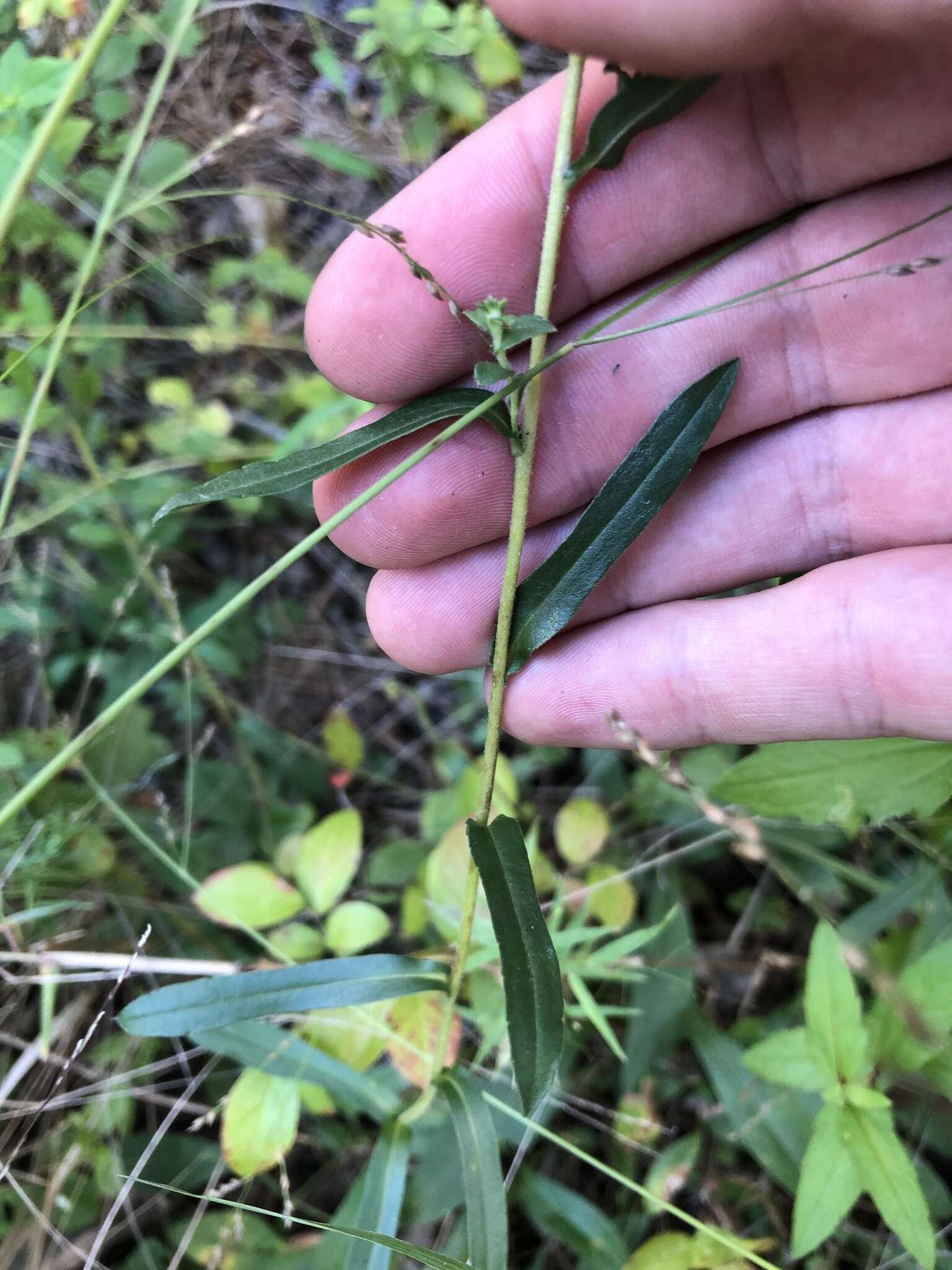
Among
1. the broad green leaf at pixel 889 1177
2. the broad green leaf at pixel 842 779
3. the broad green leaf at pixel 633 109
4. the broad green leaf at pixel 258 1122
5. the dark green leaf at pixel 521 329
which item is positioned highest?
the broad green leaf at pixel 633 109

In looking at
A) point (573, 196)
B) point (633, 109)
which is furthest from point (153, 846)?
point (633, 109)

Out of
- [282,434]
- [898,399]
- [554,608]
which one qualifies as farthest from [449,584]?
[282,434]

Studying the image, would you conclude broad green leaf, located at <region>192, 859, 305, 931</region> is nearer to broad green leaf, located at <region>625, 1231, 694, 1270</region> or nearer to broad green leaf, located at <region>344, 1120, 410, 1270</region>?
broad green leaf, located at <region>344, 1120, 410, 1270</region>

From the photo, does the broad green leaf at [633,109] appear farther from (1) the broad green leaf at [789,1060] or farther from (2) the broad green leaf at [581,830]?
(1) the broad green leaf at [789,1060]

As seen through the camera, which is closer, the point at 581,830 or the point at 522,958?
the point at 522,958

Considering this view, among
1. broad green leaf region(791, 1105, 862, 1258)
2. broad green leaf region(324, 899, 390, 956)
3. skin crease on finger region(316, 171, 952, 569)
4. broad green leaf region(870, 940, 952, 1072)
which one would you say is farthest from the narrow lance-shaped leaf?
skin crease on finger region(316, 171, 952, 569)

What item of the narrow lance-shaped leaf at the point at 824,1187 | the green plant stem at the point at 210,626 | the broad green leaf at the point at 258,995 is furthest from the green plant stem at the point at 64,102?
the narrow lance-shaped leaf at the point at 824,1187

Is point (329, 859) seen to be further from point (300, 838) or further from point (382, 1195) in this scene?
point (382, 1195)

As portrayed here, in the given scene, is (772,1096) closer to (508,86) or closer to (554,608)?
(554,608)
